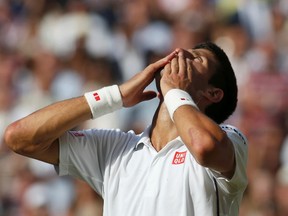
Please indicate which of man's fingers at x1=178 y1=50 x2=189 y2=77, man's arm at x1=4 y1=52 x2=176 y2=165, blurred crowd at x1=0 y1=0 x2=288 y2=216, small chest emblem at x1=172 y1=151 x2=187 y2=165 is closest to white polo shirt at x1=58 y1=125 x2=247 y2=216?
small chest emblem at x1=172 y1=151 x2=187 y2=165

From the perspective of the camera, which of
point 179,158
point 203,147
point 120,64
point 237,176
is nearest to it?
point 203,147

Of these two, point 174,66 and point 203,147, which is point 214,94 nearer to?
point 174,66

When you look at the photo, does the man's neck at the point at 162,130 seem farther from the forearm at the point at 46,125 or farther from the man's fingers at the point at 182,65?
the forearm at the point at 46,125

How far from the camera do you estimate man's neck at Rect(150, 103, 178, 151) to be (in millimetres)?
4652

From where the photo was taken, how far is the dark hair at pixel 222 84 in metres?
4.79

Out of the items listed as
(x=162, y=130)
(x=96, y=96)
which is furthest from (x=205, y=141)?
(x=96, y=96)

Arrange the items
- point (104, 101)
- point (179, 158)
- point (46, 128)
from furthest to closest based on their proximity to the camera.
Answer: point (104, 101) → point (46, 128) → point (179, 158)

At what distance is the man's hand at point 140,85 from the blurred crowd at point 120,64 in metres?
3.77

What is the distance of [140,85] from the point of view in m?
4.72

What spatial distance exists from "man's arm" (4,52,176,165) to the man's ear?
1.04ft

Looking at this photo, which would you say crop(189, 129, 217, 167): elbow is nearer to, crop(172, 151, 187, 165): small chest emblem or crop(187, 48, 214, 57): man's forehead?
crop(172, 151, 187, 165): small chest emblem

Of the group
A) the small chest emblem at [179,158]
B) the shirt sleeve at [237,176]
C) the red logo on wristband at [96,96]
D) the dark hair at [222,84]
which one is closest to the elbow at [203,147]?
the shirt sleeve at [237,176]

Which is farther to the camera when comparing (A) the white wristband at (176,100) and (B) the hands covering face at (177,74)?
(B) the hands covering face at (177,74)

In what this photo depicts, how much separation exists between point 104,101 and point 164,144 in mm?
423
